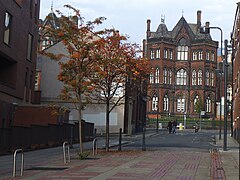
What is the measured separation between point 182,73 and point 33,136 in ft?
218

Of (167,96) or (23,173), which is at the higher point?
(167,96)

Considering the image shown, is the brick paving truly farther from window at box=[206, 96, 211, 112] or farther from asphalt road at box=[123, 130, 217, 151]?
window at box=[206, 96, 211, 112]

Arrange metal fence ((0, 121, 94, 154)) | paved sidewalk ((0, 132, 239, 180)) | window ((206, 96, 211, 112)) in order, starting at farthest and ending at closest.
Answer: window ((206, 96, 211, 112)) < metal fence ((0, 121, 94, 154)) < paved sidewalk ((0, 132, 239, 180))

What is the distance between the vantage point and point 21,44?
34344 mm

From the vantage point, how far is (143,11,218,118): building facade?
86.6 metres

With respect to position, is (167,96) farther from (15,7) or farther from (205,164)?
(205,164)

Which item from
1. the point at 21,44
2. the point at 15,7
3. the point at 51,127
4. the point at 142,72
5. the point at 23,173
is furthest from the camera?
the point at 21,44

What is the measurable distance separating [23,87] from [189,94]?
55.9 m

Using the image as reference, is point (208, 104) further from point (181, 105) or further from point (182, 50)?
point (182, 50)

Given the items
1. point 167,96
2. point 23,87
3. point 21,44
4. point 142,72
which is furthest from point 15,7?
point 167,96

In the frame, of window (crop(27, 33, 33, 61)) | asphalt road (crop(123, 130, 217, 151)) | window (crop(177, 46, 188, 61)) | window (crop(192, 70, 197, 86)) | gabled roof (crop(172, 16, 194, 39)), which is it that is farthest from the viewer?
gabled roof (crop(172, 16, 194, 39))

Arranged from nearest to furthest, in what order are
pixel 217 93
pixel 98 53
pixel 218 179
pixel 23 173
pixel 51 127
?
1. pixel 218 179
2. pixel 23 173
3. pixel 98 53
4. pixel 51 127
5. pixel 217 93

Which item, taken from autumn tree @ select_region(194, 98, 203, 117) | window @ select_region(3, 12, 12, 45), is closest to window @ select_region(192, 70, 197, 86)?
autumn tree @ select_region(194, 98, 203, 117)

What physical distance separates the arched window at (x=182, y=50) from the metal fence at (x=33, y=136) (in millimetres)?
57622
